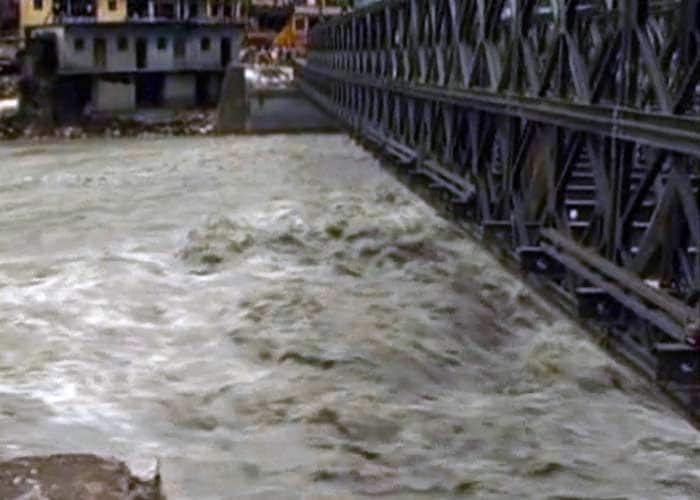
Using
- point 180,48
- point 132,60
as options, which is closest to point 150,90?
point 132,60

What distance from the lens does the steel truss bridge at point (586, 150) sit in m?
6.18

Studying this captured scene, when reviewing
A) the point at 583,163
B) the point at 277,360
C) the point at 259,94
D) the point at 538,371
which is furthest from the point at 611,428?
the point at 259,94

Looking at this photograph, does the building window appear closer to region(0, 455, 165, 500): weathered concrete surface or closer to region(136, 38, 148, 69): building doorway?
region(136, 38, 148, 69): building doorway

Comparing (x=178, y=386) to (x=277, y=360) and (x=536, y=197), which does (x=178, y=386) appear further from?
(x=536, y=197)

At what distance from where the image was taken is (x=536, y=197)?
9258 mm

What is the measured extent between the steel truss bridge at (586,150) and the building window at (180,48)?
42.0m

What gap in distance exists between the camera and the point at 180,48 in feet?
185

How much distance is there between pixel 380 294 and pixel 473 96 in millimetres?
2679

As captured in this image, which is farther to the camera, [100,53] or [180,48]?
[180,48]

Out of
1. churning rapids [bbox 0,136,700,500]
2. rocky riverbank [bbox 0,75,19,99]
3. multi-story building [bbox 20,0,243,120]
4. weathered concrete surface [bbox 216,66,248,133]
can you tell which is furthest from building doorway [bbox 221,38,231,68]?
churning rapids [bbox 0,136,700,500]

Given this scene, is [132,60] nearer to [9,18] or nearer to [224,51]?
[224,51]

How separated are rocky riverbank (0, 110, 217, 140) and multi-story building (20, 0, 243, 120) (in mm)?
2335

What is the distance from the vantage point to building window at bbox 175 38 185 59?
56.1 meters

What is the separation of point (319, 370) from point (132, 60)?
47.8 meters
